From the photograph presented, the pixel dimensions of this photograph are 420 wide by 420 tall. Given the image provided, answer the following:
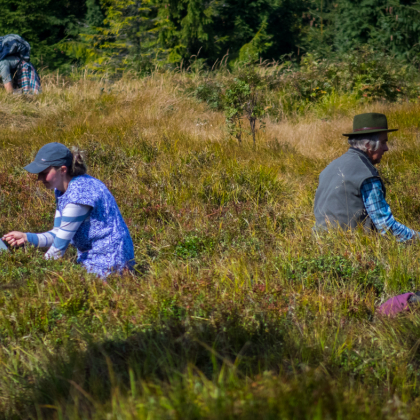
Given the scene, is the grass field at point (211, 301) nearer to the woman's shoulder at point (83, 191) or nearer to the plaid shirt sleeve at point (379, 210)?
the plaid shirt sleeve at point (379, 210)

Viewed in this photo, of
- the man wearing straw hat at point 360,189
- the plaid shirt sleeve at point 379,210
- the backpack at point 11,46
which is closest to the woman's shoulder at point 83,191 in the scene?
the man wearing straw hat at point 360,189

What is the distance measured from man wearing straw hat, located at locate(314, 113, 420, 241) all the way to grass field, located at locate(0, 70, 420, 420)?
226 millimetres

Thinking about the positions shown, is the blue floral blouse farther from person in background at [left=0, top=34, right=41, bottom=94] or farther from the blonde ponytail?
person in background at [left=0, top=34, right=41, bottom=94]

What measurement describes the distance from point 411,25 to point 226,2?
35.2ft

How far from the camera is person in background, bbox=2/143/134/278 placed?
12.5ft

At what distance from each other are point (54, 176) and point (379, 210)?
2.82 meters

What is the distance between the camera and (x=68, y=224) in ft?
12.4

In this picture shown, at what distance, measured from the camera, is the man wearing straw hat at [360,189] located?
4.14 metres

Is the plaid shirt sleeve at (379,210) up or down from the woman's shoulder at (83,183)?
down

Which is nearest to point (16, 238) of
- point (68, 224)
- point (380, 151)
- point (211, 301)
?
point (68, 224)

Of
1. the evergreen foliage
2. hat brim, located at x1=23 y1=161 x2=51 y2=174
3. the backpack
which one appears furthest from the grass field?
the evergreen foliage

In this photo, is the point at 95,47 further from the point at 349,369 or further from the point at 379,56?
the point at 349,369

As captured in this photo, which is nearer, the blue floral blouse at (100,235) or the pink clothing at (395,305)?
the pink clothing at (395,305)

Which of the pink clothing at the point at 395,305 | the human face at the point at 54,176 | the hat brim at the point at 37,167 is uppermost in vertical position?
the hat brim at the point at 37,167
